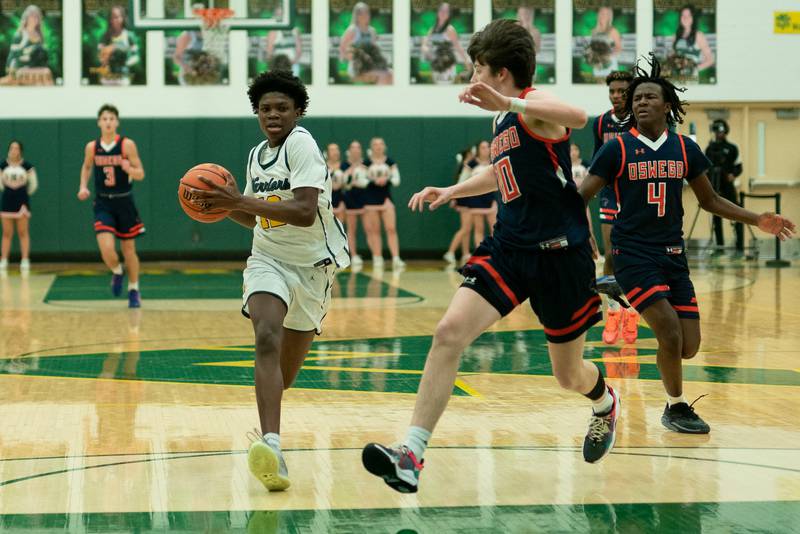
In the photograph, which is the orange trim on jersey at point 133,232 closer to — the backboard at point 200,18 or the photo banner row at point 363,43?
the backboard at point 200,18

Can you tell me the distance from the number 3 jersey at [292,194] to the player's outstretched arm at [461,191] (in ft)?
1.36

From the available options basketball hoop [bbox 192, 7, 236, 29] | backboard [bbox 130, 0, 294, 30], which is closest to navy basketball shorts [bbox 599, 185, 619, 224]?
backboard [bbox 130, 0, 294, 30]

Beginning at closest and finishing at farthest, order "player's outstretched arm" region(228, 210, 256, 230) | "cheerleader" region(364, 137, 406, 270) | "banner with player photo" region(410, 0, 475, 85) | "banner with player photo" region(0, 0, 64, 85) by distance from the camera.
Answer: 1. "player's outstretched arm" region(228, 210, 256, 230)
2. "cheerleader" region(364, 137, 406, 270)
3. "banner with player photo" region(0, 0, 64, 85)
4. "banner with player photo" region(410, 0, 475, 85)

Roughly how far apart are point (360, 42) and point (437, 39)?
4.27 feet

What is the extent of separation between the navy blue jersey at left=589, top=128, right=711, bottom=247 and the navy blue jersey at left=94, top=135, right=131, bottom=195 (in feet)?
24.6

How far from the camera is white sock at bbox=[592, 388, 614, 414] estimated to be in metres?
5.26

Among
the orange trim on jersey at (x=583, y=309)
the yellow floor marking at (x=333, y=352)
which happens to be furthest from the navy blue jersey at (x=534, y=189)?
the yellow floor marking at (x=333, y=352)

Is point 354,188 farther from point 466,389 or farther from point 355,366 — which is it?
point 466,389

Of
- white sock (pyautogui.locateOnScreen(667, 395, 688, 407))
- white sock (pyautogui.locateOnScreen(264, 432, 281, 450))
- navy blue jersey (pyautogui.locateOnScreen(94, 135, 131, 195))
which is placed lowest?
white sock (pyautogui.locateOnScreen(667, 395, 688, 407))

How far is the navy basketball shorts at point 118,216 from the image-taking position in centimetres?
1257

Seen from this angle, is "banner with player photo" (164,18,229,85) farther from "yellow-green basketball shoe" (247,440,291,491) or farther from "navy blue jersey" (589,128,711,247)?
"yellow-green basketball shoe" (247,440,291,491)

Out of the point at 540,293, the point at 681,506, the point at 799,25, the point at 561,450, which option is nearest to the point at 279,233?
the point at 540,293

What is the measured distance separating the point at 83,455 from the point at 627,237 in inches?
115

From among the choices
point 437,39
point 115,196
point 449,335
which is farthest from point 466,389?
point 437,39
